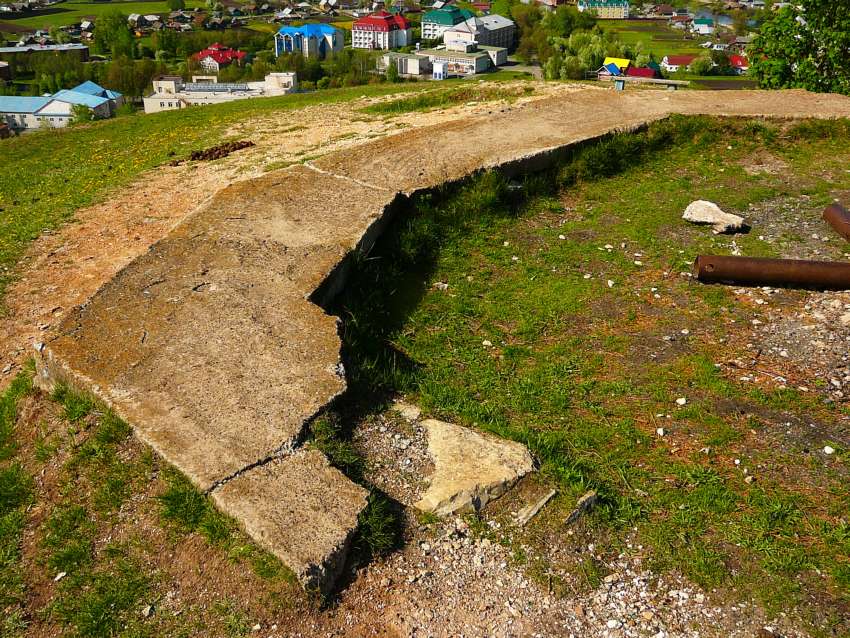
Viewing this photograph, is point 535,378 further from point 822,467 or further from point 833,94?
point 833,94

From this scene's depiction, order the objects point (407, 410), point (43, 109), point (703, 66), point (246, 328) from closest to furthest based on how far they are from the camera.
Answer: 1. point (407, 410)
2. point (246, 328)
3. point (43, 109)
4. point (703, 66)

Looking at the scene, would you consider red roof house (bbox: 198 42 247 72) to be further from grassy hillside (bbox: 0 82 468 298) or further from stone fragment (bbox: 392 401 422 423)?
stone fragment (bbox: 392 401 422 423)

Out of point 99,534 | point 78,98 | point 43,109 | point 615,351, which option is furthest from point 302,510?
point 78,98

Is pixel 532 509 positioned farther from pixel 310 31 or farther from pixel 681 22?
pixel 681 22

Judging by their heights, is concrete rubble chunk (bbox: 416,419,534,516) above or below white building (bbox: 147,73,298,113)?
above

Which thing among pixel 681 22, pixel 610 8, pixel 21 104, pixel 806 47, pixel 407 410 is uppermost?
pixel 806 47

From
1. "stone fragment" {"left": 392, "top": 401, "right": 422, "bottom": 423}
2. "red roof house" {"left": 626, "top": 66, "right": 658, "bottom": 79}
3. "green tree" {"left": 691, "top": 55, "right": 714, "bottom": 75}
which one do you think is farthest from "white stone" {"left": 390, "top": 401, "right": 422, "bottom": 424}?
"green tree" {"left": 691, "top": 55, "right": 714, "bottom": 75}

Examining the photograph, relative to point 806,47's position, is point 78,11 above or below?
below
